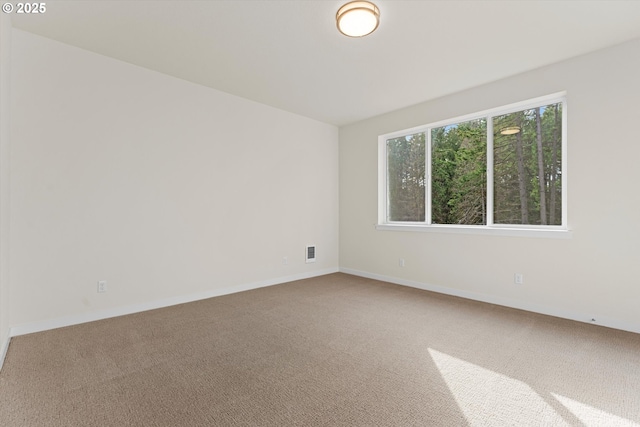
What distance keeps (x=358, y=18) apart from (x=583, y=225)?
291 centimetres

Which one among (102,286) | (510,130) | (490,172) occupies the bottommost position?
(102,286)

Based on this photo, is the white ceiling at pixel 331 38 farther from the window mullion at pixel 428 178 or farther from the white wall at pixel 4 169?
the window mullion at pixel 428 178

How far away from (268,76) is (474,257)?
3.33 meters

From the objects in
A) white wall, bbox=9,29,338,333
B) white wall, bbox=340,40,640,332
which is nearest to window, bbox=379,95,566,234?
white wall, bbox=340,40,640,332

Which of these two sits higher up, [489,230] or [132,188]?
[132,188]

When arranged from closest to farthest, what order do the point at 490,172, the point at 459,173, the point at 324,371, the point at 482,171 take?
the point at 324,371 → the point at 490,172 → the point at 482,171 → the point at 459,173

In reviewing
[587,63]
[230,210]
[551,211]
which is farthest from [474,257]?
[230,210]

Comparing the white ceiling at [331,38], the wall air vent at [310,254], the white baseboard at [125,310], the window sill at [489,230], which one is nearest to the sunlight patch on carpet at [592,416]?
the window sill at [489,230]

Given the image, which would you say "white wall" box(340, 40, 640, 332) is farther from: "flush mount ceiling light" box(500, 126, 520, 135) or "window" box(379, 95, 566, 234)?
"flush mount ceiling light" box(500, 126, 520, 135)

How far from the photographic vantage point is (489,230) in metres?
3.60

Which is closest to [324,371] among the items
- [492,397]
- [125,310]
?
[492,397]

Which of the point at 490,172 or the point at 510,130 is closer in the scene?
the point at 510,130

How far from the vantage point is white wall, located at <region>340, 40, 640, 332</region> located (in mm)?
2730

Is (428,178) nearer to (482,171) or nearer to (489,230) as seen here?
(482,171)
